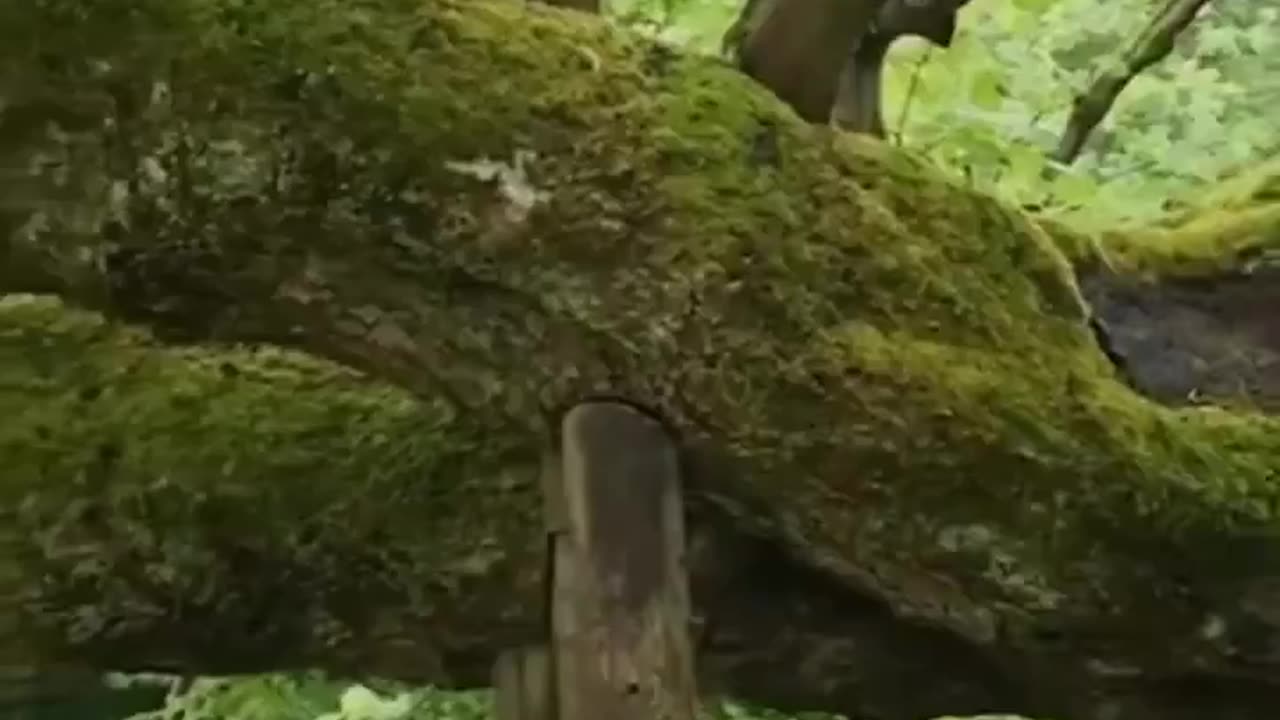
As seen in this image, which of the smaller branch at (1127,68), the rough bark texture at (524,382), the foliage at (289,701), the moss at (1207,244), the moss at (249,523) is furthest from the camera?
the smaller branch at (1127,68)

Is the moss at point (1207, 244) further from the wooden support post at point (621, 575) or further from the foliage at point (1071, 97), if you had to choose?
the wooden support post at point (621, 575)

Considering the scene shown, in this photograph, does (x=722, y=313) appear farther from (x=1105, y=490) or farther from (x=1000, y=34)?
(x=1000, y=34)

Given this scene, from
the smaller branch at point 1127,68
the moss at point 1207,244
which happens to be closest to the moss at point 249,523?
the moss at point 1207,244

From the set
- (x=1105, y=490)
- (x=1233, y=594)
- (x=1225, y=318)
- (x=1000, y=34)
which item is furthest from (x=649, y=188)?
(x=1000, y=34)

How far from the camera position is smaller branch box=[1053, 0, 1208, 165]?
3.80 m

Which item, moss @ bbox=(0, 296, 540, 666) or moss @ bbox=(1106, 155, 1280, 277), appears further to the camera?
moss @ bbox=(1106, 155, 1280, 277)

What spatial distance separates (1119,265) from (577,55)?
112 cm

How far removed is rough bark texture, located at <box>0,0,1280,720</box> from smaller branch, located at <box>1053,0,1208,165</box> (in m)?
1.52

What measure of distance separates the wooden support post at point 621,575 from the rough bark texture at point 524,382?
0.05 m

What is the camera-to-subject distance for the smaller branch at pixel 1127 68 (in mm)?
3799

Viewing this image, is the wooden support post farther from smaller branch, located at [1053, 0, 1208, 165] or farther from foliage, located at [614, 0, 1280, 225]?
smaller branch, located at [1053, 0, 1208, 165]

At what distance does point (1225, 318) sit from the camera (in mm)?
2766

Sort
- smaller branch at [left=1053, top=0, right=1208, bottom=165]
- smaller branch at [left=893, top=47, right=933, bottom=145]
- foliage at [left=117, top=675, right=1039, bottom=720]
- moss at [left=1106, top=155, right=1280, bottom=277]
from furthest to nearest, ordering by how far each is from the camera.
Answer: smaller branch at [left=1053, top=0, right=1208, bottom=165]
smaller branch at [left=893, top=47, right=933, bottom=145]
foliage at [left=117, top=675, right=1039, bottom=720]
moss at [left=1106, top=155, right=1280, bottom=277]

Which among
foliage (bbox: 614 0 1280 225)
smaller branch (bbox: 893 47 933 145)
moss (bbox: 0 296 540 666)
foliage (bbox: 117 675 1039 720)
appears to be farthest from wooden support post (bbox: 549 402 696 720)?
smaller branch (bbox: 893 47 933 145)
